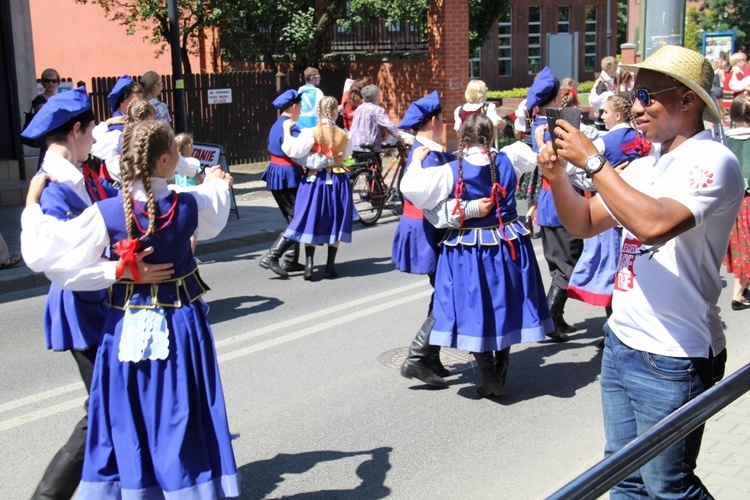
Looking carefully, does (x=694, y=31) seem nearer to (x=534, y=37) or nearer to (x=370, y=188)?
(x=534, y=37)

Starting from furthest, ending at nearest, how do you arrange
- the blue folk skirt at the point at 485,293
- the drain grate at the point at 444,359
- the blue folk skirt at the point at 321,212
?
the blue folk skirt at the point at 321,212 → the drain grate at the point at 444,359 → the blue folk skirt at the point at 485,293

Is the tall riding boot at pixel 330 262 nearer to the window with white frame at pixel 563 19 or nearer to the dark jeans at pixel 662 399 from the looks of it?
the dark jeans at pixel 662 399

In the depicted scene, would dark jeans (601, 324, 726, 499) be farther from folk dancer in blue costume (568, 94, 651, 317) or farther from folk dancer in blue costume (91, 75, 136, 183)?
folk dancer in blue costume (91, 75, 136, 183)

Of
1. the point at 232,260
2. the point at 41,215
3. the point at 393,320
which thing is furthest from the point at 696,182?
the point at 232,260

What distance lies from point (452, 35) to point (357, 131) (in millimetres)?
6399

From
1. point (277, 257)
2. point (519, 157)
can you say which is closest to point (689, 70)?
point (519, 157)

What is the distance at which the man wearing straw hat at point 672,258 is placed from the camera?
299 centimetres

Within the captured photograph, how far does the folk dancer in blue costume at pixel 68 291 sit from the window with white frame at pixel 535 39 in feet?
125

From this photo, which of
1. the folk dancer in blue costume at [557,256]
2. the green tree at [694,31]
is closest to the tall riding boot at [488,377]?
the folk dancer in blue costume at [557,256]

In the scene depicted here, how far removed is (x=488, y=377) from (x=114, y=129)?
457 cm

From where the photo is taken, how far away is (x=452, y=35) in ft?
63.3

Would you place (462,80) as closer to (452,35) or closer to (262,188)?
(452,35)

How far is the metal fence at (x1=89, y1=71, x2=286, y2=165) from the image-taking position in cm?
1738

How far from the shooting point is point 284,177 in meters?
9.88
